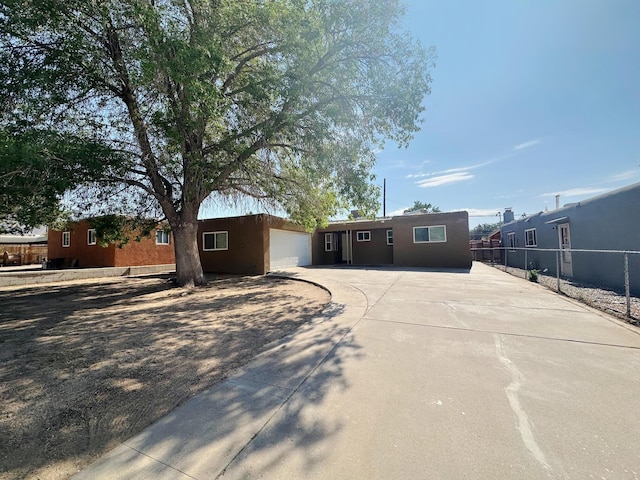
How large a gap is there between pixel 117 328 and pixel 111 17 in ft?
22.3

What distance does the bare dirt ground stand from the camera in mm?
2137

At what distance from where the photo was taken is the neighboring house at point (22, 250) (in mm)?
20250

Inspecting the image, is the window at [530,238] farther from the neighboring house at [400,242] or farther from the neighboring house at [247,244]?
the neighboring house at [247,244]

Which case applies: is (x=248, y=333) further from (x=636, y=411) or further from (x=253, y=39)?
(x=253, y=39)

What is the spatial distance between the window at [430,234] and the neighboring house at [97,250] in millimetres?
14389

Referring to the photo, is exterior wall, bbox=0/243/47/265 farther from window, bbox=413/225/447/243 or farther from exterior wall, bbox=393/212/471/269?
window, bbox=413/225/447/243

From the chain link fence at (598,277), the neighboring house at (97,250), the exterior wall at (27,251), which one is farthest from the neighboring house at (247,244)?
the exterior wall at (27,251)

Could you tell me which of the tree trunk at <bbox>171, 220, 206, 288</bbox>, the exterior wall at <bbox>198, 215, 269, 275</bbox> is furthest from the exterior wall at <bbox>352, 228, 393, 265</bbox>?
the tree trunk at <bbox>171, 220, 206, 288</bbox>

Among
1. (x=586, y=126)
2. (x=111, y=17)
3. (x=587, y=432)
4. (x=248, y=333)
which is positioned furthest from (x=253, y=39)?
(x=586, y=126)

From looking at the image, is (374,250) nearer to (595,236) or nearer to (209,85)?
(595,236)

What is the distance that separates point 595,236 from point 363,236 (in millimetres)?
11428

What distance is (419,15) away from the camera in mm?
7691

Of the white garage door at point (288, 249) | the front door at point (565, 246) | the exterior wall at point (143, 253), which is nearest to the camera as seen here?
the front door at point (565, 246)

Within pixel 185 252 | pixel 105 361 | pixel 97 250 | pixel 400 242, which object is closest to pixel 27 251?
pixel 97 250
